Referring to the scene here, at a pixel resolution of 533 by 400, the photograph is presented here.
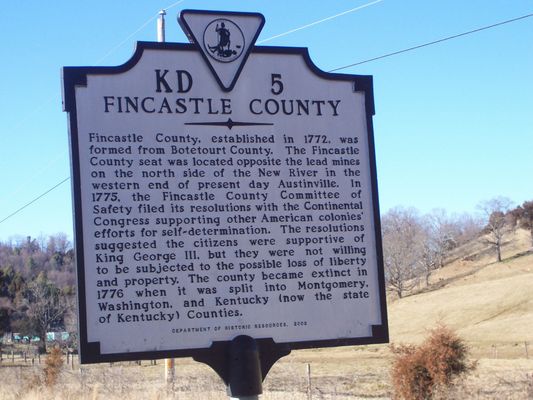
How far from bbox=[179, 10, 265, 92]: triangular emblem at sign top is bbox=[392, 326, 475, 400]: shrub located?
14.6 meters

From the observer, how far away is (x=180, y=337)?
5.45m

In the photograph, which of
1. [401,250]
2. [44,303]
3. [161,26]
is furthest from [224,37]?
[401,250]

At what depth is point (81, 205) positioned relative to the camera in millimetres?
5414

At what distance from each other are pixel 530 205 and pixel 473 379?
90.9m

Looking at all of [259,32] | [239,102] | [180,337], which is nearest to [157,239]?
[180,337]

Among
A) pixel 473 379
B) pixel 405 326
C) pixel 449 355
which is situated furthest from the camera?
pixel 405 326

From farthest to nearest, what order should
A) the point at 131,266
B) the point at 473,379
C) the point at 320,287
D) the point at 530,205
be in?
the point at 530,205 → the point at 473,379 → the point at 320,287 → the point at 131,266

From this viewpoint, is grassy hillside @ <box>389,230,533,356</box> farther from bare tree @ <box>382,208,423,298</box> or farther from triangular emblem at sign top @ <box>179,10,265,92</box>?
triangular emblem at sign top @ <box>179,10,265,92</box>

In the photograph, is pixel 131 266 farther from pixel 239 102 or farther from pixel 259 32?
pixel 259 32

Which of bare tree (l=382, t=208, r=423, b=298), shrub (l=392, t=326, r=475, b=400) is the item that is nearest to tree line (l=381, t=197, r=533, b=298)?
bare tree (l=382, t=208, r=423, b=298)

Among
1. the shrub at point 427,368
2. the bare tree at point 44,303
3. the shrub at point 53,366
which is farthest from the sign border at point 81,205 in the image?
the bare tree at point 44,303

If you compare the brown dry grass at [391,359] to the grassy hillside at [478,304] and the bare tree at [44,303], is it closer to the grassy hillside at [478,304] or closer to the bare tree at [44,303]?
the grassy hillside at [478,304]

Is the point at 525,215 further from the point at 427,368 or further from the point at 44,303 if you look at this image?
the point at 427,368

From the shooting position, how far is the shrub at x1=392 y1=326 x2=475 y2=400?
19.2m
